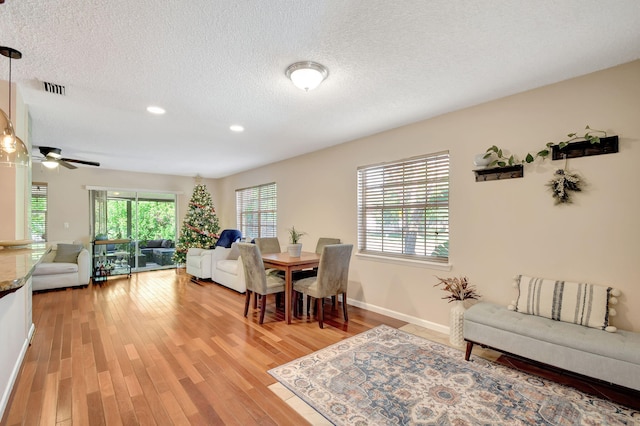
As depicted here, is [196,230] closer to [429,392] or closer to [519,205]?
[429,392]

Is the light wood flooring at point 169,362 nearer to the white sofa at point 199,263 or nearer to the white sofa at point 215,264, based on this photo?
the white sofa at point 215,264

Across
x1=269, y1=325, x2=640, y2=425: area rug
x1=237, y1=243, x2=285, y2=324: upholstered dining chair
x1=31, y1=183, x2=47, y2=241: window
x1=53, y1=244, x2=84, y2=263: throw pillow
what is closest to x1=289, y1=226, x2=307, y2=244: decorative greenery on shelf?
x1=237, y1=243, x2=285, y2=324: upholstered dining chair

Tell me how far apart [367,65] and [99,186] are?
23.1 feet

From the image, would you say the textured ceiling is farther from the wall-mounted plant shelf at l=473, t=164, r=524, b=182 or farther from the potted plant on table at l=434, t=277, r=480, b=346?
the potted plant on table at l=434, t=277, r=480, b=346

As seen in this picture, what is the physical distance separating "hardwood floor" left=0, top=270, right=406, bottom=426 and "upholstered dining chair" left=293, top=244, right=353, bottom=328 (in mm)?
382

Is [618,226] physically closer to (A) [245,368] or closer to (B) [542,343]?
(B) [542,343]

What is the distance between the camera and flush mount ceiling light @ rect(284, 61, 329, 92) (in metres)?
2.22

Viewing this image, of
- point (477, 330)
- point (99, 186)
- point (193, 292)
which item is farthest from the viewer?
point (99, 186)

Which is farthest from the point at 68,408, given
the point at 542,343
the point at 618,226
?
the point at 618,226

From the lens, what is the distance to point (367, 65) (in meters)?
2.25

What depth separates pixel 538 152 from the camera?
265 centimetres

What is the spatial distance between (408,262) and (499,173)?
4.72 feet

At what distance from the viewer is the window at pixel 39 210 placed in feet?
19.4

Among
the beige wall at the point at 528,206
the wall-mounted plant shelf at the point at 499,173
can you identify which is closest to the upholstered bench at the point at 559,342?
the beige wall at the point at 528,206
